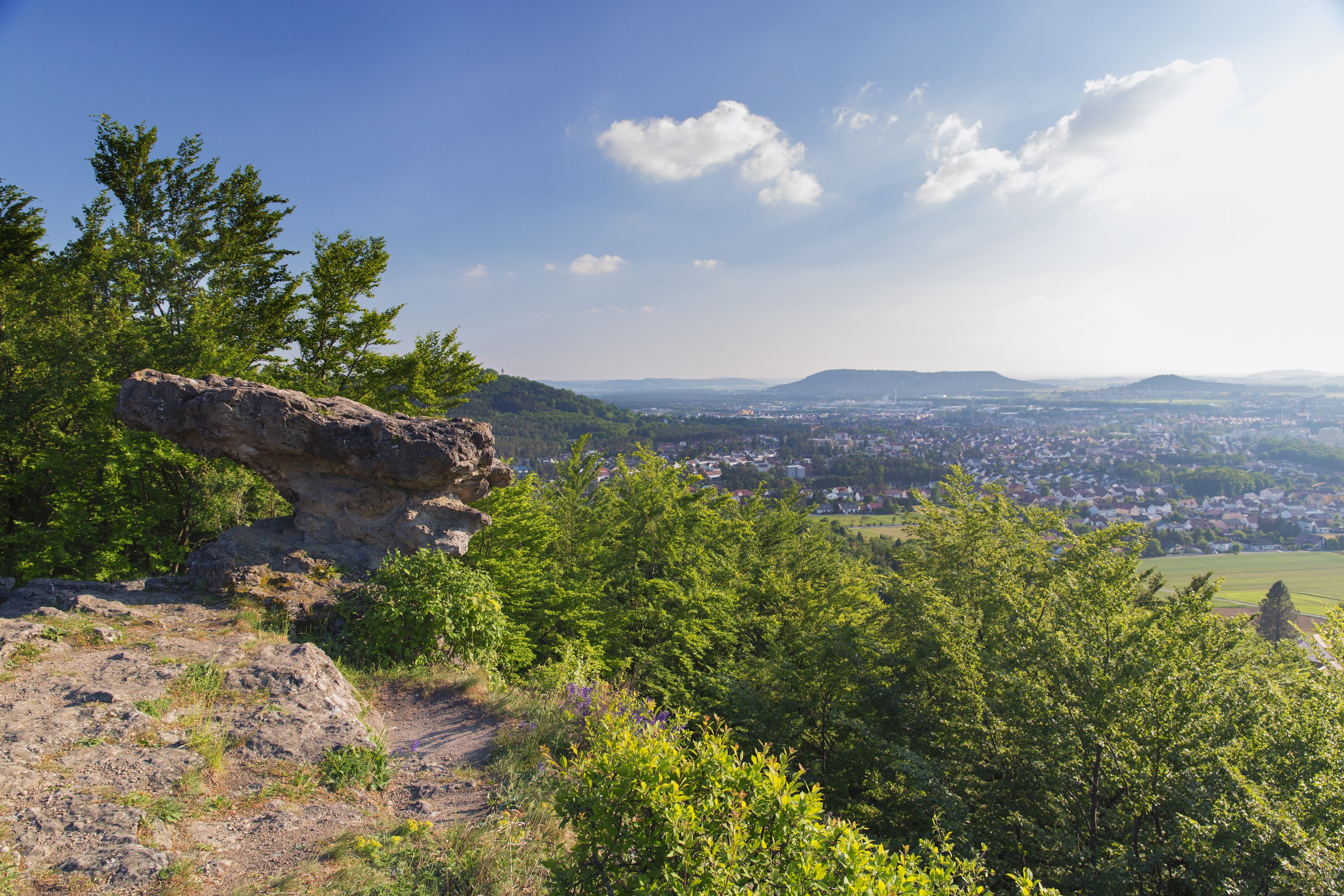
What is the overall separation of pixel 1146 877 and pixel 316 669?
36.6 feet

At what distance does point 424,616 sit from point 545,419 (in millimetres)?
128994

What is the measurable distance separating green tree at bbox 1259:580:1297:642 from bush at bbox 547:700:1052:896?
45.1 m

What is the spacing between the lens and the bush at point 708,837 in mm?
2865

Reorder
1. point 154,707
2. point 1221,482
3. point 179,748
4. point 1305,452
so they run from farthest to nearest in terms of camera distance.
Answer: point 1305,452 → point 1221,482 → point 154,707 → point 179,748

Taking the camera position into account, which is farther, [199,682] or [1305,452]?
[1305,452]

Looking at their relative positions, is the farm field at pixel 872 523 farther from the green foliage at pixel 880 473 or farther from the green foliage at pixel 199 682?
the green foliage at pixel 199 682

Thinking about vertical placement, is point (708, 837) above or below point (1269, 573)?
above

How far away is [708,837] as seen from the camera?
292 cm

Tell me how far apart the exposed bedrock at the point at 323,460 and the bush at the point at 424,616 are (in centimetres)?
171

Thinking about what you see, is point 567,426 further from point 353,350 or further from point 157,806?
point 157,806

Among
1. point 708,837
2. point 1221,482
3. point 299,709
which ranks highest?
point 708,837

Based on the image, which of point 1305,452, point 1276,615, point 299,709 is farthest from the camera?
point 1305,452

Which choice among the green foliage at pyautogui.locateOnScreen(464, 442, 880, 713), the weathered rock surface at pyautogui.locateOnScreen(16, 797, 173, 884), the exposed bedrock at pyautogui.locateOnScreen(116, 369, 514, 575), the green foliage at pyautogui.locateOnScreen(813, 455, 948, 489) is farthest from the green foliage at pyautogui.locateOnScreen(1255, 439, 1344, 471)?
the weathered rock surface at pyautogui.locateOnScreen(16, 797, 173, 884)

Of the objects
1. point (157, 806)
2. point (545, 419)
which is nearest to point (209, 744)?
point (157, 806)
